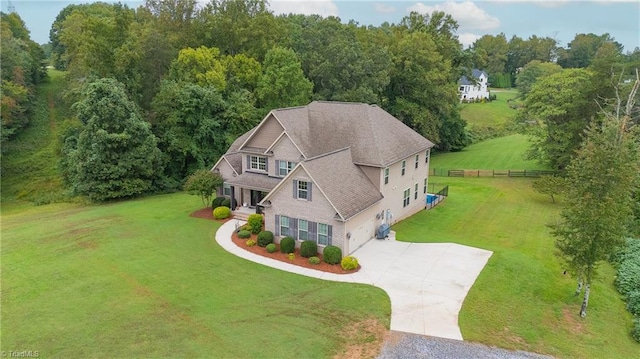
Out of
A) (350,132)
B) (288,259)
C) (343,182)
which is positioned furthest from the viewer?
(350,132)

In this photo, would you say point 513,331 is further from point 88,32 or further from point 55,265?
point 88,32

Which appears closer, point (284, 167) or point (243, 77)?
point (284, 167)

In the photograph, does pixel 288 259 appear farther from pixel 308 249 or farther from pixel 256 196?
pixel 256 196

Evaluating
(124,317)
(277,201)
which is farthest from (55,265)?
(277,201)

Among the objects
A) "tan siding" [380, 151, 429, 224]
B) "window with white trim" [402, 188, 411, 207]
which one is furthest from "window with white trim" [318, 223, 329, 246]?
"window with white trim" [402, 188, 411, 207]

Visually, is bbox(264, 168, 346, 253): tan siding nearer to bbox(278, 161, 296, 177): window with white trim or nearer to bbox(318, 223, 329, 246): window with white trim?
bbox(318, 223, 329, 246): window with white trim

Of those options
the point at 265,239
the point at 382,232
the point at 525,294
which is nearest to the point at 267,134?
the point at 265,239
